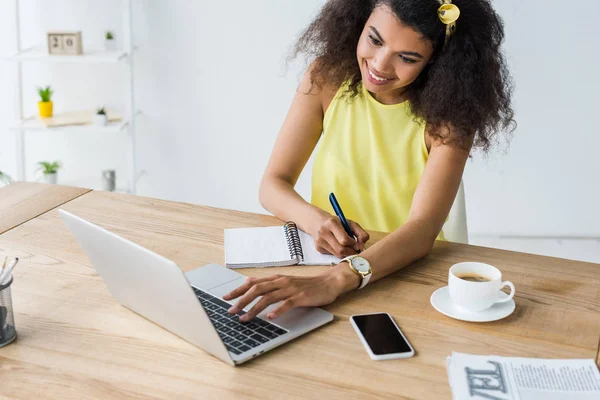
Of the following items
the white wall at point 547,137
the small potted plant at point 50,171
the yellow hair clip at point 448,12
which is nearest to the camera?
the yellow hair clip at point 448,12

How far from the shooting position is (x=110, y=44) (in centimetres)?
304

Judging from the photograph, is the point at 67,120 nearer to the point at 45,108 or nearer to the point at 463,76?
the point at 45,108

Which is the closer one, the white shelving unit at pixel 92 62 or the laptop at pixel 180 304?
the laptop at pixel 180 304

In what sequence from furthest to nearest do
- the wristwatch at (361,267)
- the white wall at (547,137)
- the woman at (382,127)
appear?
1. the white wall at (547,137)
2. the woman at (382,127)
3. the wristwatch at (361,267)

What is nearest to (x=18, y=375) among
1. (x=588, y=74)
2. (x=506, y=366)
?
(x=506, y=366)

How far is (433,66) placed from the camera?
5.68ft

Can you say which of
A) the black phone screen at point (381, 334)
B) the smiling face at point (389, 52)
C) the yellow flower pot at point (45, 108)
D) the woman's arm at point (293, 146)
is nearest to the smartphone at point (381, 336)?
the black phone screen at point (381, 334)

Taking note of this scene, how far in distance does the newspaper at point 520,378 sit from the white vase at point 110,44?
2.33m

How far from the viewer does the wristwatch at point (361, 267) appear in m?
1.34

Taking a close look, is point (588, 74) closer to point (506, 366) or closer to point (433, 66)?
point (433, 66)

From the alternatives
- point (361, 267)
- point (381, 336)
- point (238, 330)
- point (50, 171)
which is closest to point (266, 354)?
point (238, 330)

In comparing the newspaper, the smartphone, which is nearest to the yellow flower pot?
the smartphone

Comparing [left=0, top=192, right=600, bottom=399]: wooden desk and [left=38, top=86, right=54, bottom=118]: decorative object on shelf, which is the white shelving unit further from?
[left=0, top=192, right=600, bottom=399]: wooden desk

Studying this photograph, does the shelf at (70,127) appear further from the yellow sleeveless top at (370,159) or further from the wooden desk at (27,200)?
the yellow sleeveless top at (370,159)
